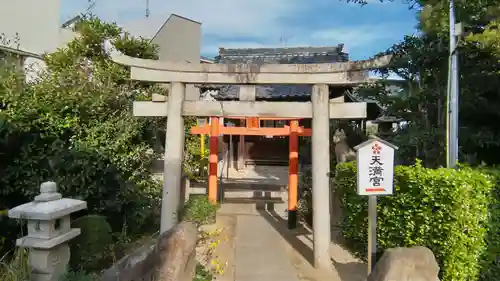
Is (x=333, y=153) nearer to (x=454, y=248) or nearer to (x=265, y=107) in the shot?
(x=265, y=107)

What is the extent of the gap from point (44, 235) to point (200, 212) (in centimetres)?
339

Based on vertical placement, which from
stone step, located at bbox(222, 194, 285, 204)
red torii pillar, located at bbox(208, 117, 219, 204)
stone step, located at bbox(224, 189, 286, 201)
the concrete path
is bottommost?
the concrete path

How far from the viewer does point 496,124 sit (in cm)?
748

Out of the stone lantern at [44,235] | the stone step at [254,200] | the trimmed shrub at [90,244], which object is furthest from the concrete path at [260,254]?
the stone lantern at [44,235]

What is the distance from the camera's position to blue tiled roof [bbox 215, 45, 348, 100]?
1286cm

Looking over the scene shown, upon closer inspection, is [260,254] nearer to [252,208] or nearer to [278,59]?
[252,208]

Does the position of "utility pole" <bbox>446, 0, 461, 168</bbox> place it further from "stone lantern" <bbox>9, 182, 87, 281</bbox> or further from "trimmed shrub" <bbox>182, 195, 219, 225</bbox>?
"stone lantern" <bbox>9, 182, 87, 281</bbox>

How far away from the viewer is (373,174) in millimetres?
5059

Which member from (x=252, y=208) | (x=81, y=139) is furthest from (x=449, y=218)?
(x=81, y=139)

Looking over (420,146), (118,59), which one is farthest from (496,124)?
(118,59)

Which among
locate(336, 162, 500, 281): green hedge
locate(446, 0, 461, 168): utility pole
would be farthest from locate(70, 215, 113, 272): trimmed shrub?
locate(446, 0, 461, 168): utility pole

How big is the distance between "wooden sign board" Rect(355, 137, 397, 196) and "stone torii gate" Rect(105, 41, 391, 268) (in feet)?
4.15

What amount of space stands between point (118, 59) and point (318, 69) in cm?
340

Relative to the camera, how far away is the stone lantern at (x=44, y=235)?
4270 millimetres
